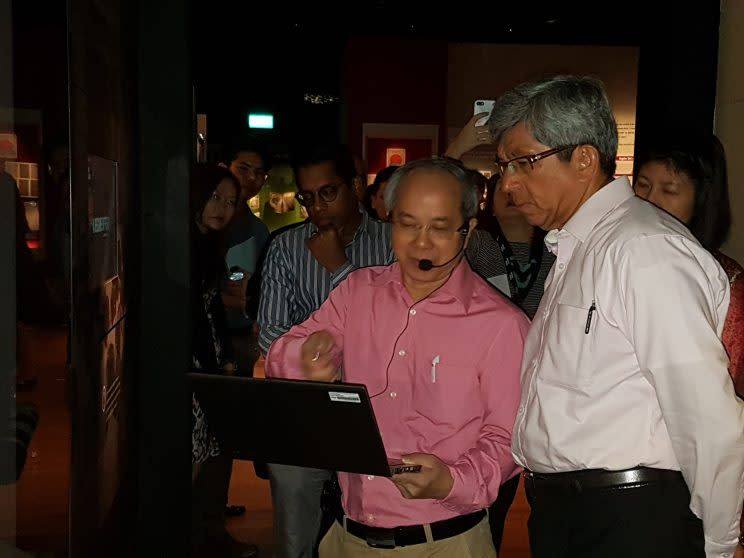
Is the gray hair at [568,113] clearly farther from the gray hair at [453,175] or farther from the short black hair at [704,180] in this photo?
the short black hair at [704,180]

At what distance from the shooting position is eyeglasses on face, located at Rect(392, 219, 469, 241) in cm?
189

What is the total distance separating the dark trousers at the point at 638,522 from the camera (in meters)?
1.62

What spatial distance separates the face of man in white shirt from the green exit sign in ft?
44.9

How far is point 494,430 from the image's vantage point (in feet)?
5.91

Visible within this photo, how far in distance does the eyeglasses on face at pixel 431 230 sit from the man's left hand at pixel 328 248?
1.20 meters

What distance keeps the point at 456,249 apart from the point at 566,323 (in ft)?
1.20

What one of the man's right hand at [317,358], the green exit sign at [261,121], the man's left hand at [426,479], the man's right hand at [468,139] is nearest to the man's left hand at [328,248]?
the man's right hand at [468,139]

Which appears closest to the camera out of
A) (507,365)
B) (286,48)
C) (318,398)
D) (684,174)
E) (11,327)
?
(318,398)

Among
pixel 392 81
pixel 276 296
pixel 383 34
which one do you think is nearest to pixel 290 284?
pixel 276 296

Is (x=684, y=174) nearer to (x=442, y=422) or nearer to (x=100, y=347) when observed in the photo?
(x=442, y=422)

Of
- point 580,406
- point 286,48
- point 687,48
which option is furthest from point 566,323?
point 286,48

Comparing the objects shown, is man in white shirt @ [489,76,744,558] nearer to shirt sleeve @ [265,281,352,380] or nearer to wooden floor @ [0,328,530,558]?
shirt sleeve @ [265,281,352,380]

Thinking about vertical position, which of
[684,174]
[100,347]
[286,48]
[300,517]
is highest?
[286,48]

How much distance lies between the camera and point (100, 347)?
105 inches
